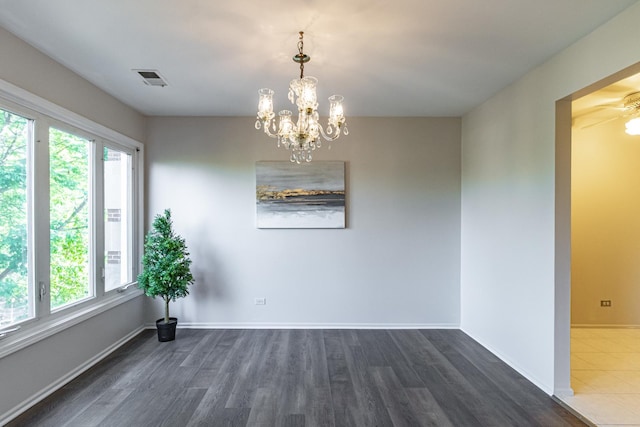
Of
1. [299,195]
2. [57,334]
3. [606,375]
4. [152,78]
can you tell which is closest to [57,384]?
[57,334]

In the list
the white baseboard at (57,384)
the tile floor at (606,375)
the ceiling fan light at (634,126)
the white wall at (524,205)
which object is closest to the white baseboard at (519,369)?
the white wall at (524,205)

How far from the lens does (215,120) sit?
14.7 feet

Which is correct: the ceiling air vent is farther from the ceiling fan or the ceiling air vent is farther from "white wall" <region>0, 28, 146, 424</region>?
the ceiling fan

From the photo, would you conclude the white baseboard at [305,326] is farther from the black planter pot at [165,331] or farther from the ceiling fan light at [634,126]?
the ceiling fan light at [634,126]

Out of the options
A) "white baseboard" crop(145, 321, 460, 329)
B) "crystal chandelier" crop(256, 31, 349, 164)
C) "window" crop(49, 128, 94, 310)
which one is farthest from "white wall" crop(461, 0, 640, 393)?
"window" crop(49, 128, 94, 310)

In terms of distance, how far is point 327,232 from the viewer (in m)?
4.48

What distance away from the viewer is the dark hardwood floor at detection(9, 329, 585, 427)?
2471 mm

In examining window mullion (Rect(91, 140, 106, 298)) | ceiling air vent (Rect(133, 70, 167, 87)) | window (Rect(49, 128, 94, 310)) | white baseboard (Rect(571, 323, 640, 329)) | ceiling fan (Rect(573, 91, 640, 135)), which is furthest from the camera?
white baseboard (Rect(571, 323, 640, 329))

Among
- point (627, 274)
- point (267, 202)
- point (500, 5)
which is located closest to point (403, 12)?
point (500, 5)

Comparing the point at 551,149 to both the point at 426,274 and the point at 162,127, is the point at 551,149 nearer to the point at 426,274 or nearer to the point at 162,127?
the point at 426,274

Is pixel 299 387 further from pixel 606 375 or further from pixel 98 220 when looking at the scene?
pixel 606 375

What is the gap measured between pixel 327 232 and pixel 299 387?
2.04 meters

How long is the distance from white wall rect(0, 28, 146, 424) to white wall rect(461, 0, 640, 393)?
4.25 m

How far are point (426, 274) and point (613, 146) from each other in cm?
300
